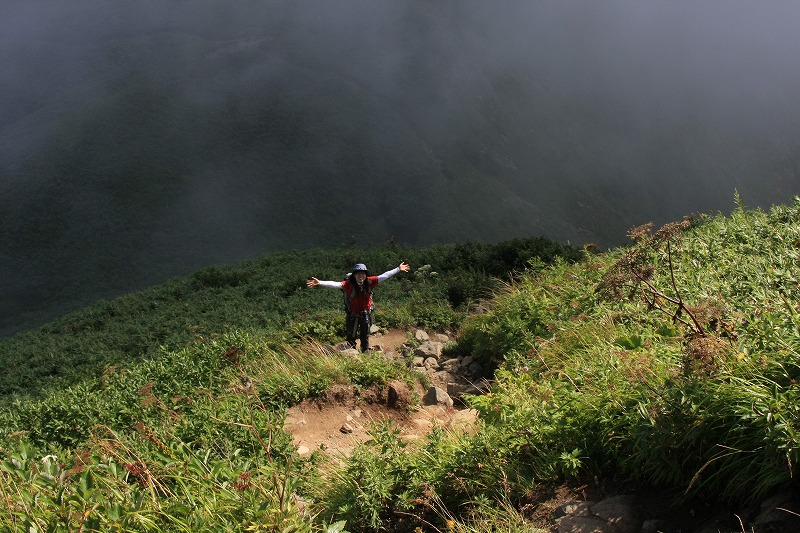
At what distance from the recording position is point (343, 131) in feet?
82.9

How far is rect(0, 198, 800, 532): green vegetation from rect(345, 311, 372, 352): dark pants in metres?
0.65

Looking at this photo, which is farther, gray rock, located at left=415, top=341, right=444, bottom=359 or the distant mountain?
the distant mountain

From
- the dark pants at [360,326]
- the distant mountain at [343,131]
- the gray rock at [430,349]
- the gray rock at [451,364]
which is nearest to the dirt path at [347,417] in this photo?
the gray rock at [451,364]

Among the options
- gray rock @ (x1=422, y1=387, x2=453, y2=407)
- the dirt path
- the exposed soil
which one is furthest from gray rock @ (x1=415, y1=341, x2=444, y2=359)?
the dirt path

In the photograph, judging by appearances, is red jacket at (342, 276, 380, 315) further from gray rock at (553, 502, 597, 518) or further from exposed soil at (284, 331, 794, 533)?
gray rock at (553, 502, 597, 518)

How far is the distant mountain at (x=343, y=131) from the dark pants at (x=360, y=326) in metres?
11.3

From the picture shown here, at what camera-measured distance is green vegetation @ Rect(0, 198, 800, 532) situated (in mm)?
3287

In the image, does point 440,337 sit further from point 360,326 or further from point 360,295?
point 360,295

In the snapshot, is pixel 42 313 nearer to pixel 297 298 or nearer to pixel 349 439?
pixel 297 298

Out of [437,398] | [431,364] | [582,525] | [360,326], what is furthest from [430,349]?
[582,525]

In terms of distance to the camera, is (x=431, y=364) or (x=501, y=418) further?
(x=431, y=364)

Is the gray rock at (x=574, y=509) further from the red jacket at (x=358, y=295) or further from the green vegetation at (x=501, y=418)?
the red jacket at (x=358, y=295)

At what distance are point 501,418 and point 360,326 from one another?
4.40 m

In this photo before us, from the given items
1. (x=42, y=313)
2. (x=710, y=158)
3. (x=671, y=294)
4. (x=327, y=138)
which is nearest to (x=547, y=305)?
(x=671, y=294)
